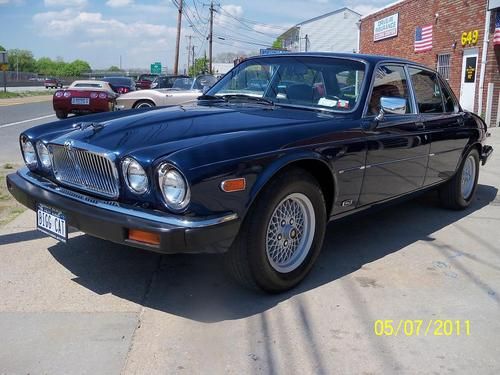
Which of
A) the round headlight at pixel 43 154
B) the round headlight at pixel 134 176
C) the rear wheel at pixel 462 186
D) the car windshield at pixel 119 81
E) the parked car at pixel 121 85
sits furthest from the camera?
the car windshield at pixel 119 81

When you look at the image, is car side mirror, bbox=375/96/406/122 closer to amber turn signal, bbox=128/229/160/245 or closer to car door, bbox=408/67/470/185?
car door, bbox=408/67/470/185

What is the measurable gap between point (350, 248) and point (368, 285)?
0.80 m

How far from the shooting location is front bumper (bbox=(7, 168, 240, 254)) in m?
2.88

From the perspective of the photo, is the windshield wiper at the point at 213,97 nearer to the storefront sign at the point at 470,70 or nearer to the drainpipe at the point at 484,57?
the drainpipe at the point at 484,57

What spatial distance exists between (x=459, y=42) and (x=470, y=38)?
34.8 inches

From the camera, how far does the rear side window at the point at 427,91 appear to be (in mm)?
4953

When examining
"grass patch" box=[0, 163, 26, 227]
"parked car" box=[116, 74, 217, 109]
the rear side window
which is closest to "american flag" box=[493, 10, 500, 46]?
"parked car" box=[116, 74, 217, 109]

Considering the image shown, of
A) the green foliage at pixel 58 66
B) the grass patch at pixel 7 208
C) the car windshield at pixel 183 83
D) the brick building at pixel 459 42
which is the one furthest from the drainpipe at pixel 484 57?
the green foliage at pixel 58 66

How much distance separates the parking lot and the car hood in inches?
40.8

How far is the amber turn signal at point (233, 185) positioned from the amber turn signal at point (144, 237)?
1.54 feet

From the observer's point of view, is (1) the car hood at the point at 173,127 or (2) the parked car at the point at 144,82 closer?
(1) the car hood at the point at 173,127

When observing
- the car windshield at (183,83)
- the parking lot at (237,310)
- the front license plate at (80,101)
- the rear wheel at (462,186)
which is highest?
the car windshield at (183,83)

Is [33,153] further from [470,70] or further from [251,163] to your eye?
[470,70]

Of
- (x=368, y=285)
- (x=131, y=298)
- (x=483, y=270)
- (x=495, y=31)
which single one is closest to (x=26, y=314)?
(x=131, y=298)
